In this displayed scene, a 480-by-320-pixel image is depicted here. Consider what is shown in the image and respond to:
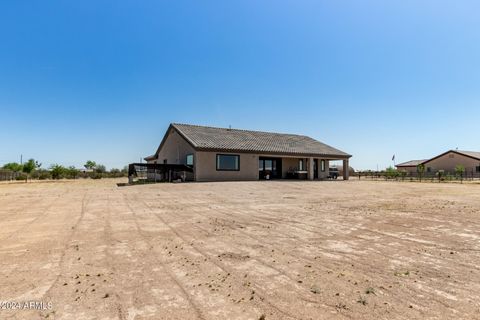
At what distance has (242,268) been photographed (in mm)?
3967

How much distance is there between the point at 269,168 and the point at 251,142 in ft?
10.1

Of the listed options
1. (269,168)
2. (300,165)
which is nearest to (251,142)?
(269,168)

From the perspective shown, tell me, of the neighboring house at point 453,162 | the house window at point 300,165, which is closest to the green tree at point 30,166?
the house window at point 300,165

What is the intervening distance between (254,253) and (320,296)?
1.65 meters

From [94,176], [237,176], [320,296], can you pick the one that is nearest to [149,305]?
[320,296]

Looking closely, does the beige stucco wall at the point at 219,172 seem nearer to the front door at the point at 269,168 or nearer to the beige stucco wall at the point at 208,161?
the beige stucco wall at the point at 208,161

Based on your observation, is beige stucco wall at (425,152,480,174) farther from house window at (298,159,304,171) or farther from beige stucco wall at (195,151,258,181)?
beige stucco wall at (195,151,258,181)

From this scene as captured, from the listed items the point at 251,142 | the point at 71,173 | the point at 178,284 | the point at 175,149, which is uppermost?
the point at 251,142

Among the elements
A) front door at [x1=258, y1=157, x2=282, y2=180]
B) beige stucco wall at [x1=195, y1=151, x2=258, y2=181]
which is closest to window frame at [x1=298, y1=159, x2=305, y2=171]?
front door at [x1=258, y1=157, x2=282, y2=180]

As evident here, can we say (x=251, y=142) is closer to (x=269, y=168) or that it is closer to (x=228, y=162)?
(x=269, y=168)

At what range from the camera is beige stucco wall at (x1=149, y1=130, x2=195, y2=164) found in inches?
1001

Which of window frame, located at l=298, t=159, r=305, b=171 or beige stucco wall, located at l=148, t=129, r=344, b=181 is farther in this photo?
window frame, located at l=298, t=159, r=305, b=171

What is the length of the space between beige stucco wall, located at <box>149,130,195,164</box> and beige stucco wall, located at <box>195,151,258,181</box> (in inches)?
43.3

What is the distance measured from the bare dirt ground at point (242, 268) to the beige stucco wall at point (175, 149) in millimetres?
17934
